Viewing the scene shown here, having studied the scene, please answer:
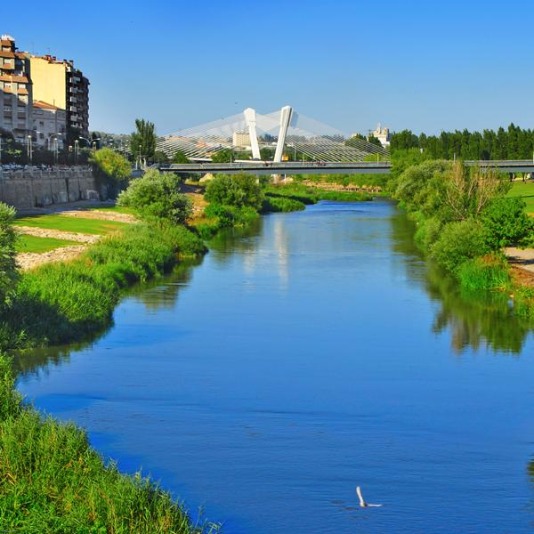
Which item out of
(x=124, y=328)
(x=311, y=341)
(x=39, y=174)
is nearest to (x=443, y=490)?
(x=311, y=341)

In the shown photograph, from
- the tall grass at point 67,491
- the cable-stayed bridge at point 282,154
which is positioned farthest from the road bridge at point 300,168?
the tall grass at point 67,491

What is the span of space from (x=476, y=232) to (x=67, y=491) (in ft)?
67.9

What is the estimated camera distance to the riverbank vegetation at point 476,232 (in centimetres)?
2662

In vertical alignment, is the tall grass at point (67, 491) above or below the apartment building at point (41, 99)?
below

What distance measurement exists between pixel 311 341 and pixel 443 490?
811cm

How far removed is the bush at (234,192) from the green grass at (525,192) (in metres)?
13.9

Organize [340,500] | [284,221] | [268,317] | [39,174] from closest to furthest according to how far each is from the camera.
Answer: [340,500], [268,317], [39,174], [284,221]

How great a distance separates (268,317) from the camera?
72.0 ft

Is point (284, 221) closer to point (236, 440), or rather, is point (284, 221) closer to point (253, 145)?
point (253, 145)

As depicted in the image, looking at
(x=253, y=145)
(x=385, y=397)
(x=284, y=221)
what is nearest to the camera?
(x=385, y=397)

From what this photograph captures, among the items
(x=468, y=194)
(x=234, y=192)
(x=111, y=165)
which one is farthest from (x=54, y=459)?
(x=111, y=165)

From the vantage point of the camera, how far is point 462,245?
29062 millimetres

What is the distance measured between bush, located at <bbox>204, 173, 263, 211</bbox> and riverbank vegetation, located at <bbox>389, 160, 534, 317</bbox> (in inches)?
706

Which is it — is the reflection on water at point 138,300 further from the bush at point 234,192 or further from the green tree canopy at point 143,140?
the green tree canopy at point 143,140
